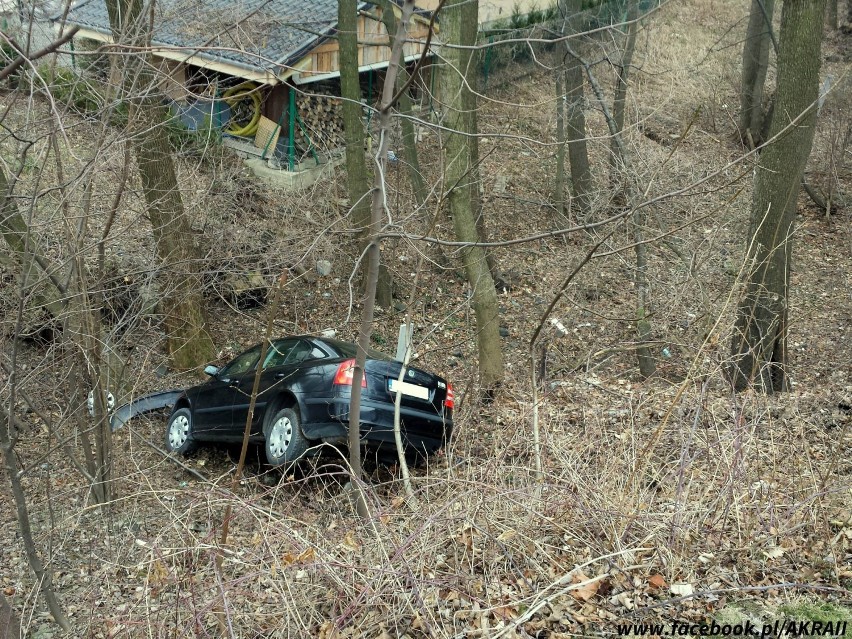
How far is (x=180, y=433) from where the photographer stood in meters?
10.6

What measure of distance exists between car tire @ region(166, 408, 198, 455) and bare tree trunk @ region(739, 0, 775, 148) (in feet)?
53.2

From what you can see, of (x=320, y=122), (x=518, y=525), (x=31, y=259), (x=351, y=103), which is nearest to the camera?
(x=518, y=525)

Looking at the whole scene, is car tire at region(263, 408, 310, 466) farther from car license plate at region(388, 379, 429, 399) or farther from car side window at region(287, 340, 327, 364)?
car license plate at region(388, 379, 429, 399)

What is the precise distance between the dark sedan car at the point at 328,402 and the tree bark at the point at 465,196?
86.5 inches

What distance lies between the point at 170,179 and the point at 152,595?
8.05 m

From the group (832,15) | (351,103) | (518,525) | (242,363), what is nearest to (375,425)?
(242,363)

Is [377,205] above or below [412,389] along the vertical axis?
above

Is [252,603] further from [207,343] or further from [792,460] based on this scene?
[207,343]

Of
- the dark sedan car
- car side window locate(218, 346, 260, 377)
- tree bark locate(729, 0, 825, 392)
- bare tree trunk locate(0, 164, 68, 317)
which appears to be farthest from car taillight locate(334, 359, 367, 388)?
tree bark locate(729, 0, 825, 392)

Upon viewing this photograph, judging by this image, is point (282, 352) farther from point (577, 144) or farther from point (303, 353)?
point (577, 144)

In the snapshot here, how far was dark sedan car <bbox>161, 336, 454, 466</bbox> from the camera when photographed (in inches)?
322

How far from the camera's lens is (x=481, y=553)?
4.53 meters

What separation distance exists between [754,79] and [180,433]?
58.9 feet

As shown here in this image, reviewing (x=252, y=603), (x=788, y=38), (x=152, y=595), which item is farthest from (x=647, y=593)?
(x=788, y=38)
